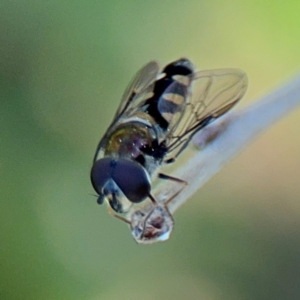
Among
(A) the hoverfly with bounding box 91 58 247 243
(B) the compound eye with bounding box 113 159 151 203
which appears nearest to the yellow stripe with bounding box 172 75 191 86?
(A) the hoverfly with bounding box 91 58 247 243

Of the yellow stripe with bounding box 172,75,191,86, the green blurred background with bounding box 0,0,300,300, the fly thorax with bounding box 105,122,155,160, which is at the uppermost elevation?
the yellow stripe with bounding box 172,75,191,86

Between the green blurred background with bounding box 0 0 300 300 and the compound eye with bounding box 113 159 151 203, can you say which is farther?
the green blurred background with bounding box 0 0 300 300

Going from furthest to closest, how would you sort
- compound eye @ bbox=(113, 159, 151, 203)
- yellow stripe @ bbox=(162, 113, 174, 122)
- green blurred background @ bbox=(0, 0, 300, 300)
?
1. green blurred background @ bbox=(0, 0, 300, 300)
2. yellow stripe @ bbox=(162, 113, 174, 122)
3. compound eye @ bbox=(113, 159, 151, 203)

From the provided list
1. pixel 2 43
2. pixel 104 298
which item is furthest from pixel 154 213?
pixel 2 43

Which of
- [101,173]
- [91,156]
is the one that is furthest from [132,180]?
[91,156]

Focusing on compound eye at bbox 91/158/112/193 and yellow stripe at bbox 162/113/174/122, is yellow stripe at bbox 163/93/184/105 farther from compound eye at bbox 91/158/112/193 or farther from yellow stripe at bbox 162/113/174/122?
compound eye at bbox 91/158/112/193

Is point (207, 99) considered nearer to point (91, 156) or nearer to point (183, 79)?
point (183, 79)

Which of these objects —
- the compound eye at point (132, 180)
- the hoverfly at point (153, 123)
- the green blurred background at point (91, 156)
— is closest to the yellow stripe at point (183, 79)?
the hoverfly at point (153, 123)

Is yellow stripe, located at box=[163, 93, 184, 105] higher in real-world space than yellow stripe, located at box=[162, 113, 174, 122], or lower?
higher
